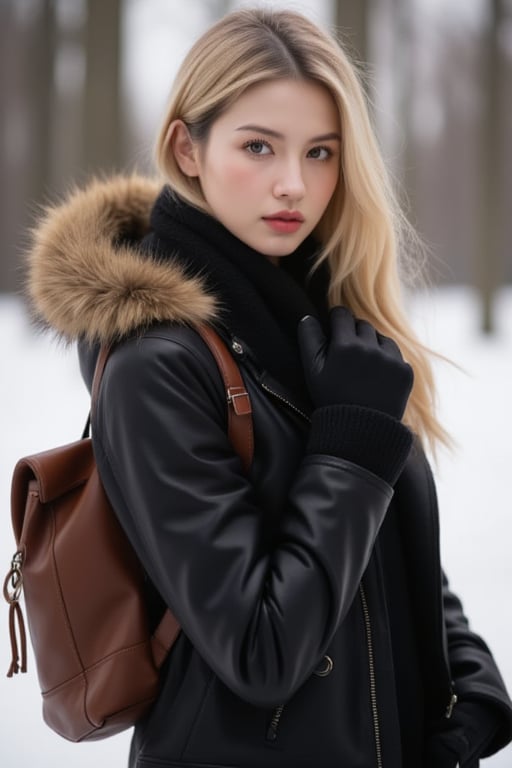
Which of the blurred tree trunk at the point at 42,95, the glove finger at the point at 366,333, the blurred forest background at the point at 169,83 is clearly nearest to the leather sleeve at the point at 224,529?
the glove finger at the point at 366,333

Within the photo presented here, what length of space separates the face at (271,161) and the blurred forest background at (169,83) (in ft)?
13.7

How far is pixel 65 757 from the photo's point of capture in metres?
2.63

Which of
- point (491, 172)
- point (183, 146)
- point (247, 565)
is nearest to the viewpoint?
point (247, 565)

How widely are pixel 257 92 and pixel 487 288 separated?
→ 7.53m

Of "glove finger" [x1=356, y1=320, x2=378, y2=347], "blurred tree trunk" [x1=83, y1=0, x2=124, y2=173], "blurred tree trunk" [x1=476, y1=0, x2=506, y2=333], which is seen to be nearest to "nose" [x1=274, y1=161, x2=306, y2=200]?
"glove finger" [x1=356, y1=320, x2=378, y2=347]

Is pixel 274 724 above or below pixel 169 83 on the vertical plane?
below

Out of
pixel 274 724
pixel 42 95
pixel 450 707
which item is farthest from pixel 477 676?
pixel 42 95

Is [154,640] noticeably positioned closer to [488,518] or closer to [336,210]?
[336,210]

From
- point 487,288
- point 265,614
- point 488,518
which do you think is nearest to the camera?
point 265,614

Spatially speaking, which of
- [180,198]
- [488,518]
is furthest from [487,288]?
[180,198]

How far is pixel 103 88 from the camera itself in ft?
21.6

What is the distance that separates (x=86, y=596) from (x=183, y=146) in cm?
71

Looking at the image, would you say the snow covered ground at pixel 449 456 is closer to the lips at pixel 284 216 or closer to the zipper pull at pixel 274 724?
the lips at pixel 284 216

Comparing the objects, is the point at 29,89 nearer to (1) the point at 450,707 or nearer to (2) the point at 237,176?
(2) the point at 237,176
